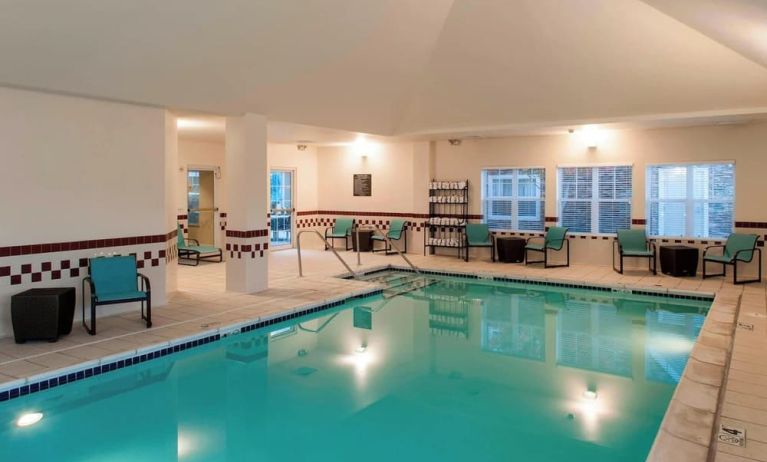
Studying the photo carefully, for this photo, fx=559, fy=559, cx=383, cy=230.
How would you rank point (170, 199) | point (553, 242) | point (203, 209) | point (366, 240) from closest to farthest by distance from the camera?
point (170, 199) → point (553, 242) → point (203, 209) → point (366, 240)

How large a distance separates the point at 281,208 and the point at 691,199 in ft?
25.0

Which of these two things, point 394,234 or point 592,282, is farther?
point 394,234

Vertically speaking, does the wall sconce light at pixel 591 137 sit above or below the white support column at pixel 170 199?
above

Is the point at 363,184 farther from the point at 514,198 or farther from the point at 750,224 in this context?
the point at 750,224

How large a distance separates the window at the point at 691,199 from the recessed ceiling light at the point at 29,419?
8.52 metres

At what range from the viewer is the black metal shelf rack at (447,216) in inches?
416

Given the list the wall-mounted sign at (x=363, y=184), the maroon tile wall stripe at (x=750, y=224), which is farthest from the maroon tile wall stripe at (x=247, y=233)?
the maroon tile wall stripe at (x=750, y=224)

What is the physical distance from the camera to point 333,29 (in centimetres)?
568

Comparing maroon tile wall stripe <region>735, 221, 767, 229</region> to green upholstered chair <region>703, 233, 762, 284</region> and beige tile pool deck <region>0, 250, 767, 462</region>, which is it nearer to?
green upholstered chair <region>703, 233, 762, 284</region>

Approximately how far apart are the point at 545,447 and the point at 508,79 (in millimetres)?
5408

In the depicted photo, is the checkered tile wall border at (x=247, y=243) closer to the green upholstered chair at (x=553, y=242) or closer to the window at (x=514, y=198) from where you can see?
the green upholstered chair at (x=553, y=242)

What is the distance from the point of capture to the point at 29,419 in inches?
145

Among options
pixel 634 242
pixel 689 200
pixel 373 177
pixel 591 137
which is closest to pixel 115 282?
pixel 373 177

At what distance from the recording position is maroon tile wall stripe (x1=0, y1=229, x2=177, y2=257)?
502 centimetres
